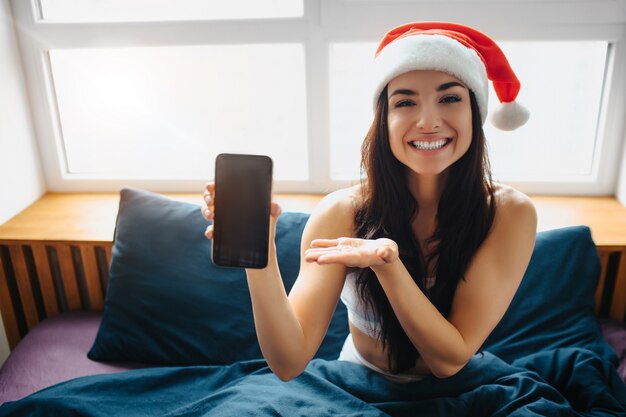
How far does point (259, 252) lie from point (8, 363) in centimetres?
106

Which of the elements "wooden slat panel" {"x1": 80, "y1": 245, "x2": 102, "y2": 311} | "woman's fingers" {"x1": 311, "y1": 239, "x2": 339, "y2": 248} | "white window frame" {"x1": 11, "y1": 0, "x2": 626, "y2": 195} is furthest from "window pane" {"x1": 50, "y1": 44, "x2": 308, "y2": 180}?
"woman's fingers" {"x1": 311, "y1": 239, "x2": 339, "y2": 248}

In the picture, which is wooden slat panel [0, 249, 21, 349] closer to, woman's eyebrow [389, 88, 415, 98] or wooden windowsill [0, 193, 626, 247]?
wooden windowsill [0, 193, 626, 247]

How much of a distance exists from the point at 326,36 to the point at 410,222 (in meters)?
0.83

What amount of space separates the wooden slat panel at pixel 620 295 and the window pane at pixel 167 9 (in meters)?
1.26

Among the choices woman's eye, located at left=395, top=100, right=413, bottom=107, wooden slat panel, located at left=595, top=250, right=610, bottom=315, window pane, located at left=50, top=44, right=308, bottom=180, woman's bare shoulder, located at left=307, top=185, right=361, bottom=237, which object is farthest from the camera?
window pane, located at left=50, top=44, right=308, bottom=180

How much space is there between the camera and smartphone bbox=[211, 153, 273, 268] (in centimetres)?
78

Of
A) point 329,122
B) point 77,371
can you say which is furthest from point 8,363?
point 329,122

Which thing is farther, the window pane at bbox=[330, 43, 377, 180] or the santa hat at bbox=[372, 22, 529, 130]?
the window pane at bbox=[330, 43, 377, 180]

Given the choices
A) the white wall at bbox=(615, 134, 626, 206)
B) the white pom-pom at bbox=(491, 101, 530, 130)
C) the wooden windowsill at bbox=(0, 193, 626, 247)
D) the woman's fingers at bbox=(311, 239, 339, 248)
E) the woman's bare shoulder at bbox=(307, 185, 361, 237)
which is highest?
the white pom-pom at bbox=(491, 101, 530, 130)

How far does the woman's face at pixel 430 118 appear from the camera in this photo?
3.16 ft

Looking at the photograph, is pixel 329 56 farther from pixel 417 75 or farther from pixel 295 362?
pixel 295 362

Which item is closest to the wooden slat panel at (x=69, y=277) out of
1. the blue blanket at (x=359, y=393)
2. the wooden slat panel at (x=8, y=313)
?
the wooden slat panel at (x=8, y=313)

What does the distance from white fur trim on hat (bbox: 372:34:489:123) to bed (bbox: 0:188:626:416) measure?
0.60m

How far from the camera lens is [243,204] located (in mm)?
792
